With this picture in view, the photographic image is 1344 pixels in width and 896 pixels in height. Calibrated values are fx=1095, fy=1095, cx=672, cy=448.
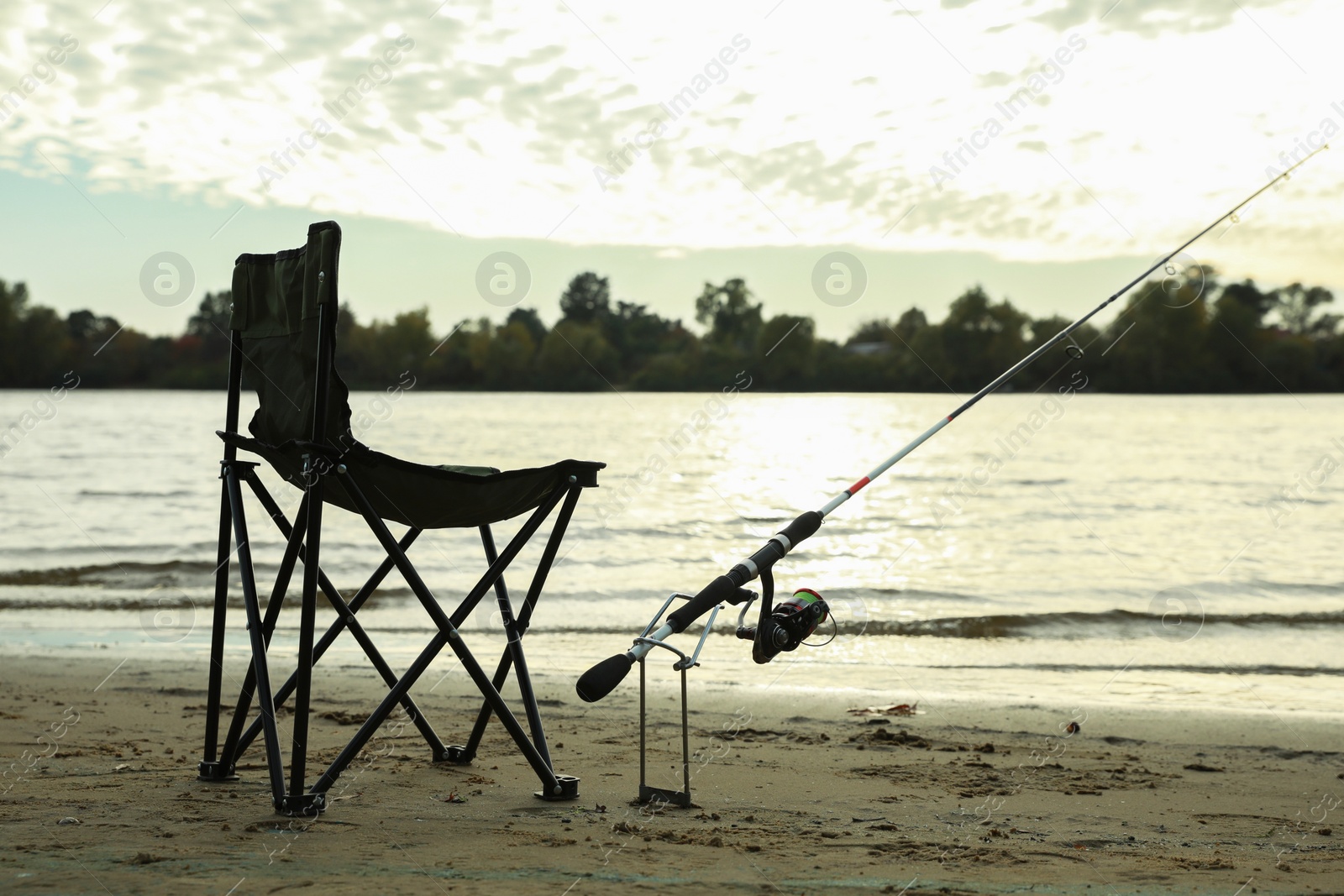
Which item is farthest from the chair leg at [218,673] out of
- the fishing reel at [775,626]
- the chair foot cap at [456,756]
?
the fishing reel at [775,626]

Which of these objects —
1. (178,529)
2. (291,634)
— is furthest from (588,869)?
(178,529)

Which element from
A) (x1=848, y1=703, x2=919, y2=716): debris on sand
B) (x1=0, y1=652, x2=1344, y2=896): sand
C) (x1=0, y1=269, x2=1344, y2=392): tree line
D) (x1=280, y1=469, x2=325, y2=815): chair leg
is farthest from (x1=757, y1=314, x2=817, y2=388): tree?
(x1=280, y1=469, x2=325, y2=815): chair leg

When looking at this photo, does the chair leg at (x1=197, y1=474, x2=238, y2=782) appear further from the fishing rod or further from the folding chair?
the fishing rod

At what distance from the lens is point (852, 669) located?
7.98m

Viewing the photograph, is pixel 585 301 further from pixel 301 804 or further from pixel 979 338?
pixel 301 804

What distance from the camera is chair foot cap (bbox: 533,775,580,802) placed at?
402cm

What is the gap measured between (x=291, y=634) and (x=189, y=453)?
2673cm

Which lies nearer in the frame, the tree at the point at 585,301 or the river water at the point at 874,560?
the river water at the point at 874,560

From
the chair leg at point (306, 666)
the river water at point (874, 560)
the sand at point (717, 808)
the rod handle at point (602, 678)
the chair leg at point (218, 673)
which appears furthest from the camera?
the river water at point (874, 560)

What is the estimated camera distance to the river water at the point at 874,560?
27.2 feet

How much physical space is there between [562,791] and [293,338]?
6.20ft

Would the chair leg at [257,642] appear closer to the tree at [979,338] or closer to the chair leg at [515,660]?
the chair leg at [515,660]

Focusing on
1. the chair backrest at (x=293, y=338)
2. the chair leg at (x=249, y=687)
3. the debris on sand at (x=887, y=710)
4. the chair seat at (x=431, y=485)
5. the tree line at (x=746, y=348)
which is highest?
the tree line at (x=746, y=348)

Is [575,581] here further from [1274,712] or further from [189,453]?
[189,453]
